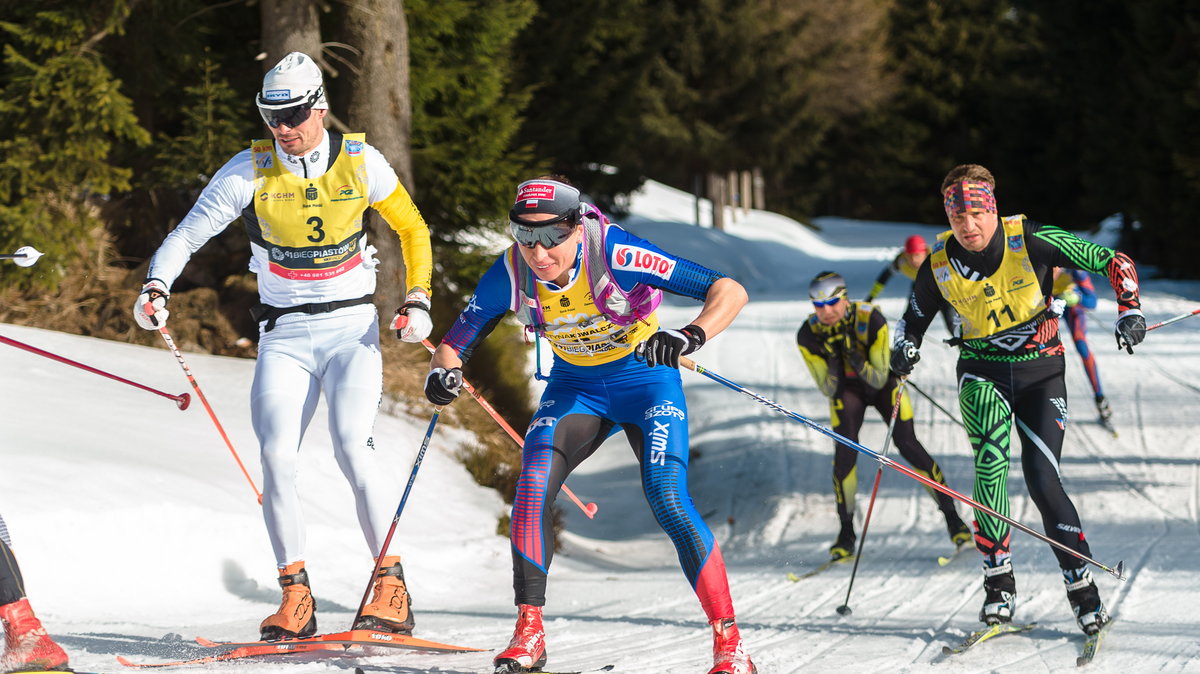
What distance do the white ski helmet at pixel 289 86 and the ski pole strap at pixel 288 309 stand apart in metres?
0.88

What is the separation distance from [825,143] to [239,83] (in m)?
43.0

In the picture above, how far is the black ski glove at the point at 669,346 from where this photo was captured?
4.18 metres

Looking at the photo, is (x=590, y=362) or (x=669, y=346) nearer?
(x=669, y=346)

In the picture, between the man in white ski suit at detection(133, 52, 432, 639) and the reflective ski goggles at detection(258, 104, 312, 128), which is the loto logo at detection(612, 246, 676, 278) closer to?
the man in white ski suit at detection(133, 52, 432, 639)

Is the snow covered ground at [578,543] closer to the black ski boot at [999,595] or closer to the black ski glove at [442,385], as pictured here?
the black ski boot at [999,595]

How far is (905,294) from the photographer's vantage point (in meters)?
21.7

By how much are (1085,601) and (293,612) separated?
366 cm

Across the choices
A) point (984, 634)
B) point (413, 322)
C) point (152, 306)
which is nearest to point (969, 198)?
point (984, 634)

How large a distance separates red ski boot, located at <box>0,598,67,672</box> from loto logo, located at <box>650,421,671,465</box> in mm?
2347

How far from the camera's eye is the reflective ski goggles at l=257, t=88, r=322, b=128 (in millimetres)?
5070

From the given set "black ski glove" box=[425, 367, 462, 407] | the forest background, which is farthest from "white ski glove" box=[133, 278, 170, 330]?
the forest background

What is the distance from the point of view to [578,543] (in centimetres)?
945

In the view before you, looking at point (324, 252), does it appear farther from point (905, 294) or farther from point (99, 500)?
point (905, 294)

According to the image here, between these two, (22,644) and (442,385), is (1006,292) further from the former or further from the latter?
(22,644)
